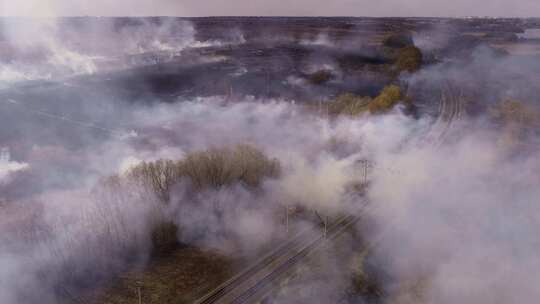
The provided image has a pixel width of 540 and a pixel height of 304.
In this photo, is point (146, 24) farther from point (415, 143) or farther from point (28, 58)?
point (415, 143)

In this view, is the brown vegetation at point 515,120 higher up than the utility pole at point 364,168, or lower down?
higher up

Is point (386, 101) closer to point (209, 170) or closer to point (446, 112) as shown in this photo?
point (446, 112)

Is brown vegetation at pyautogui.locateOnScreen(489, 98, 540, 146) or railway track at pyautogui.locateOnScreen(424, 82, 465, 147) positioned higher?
brown vegetation at pyautogui.locateOnScreen(489, 98, 540, 146)

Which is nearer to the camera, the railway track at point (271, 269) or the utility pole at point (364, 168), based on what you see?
the railway track at point (271, 269)

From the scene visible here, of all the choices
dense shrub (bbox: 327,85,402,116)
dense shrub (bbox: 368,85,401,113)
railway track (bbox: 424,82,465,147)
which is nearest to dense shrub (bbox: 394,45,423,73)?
railway track (bbox: 424,82,465,147)

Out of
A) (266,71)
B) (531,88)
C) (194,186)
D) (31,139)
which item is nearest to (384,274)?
(194,186)

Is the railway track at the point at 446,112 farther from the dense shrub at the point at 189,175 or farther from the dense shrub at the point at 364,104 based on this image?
the dense shrub at the point at 189,175

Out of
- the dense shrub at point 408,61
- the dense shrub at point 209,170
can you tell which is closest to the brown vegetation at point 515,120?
the dense shrub at point 209,170

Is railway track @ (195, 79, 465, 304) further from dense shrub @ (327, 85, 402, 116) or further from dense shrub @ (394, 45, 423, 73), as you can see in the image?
dense shrub @ (394, 45, 423, 73)

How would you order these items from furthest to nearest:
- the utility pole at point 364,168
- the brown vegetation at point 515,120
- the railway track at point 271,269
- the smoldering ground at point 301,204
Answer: the brown vegetation at point 515,120
the utility pole at point 364,168
the smoldering ground at point 301,204
the railway track at point 271,269
